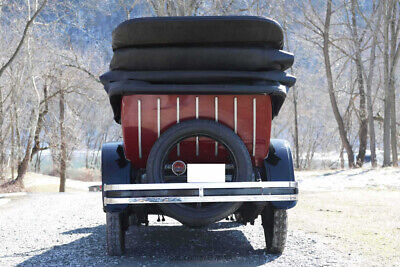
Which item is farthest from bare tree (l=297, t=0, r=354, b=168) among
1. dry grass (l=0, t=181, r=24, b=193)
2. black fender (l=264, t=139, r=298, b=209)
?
black fender (l=264, t=139, r=298, b=209)

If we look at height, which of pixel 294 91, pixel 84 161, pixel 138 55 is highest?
pixel 294 91

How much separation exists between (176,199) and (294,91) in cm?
3433

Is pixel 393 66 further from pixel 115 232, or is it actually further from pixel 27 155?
pixel 115 232

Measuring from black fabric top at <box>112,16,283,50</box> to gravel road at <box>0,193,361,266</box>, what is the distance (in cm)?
203

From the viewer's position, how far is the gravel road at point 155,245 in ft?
13.9

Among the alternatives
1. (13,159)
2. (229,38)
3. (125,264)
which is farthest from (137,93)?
(13,159)

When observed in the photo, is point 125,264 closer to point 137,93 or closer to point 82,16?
point 137,93

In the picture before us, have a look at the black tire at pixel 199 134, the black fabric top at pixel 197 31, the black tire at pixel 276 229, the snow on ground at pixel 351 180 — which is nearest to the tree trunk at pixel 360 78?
the snow on ground at pixel 351 180

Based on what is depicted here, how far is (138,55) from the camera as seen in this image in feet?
13.6

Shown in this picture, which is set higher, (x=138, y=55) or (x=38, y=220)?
(x=138, y=55)

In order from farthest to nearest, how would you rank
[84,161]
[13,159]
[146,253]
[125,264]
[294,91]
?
[84,161] → [294,91] → [13,159] → [146,253] → [125,264]

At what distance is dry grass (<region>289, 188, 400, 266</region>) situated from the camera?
4.68 metres

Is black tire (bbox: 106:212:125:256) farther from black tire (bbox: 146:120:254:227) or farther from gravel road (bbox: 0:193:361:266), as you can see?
black tire (bbox: 146:120:254:227)

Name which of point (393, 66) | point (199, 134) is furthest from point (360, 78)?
point (199, 134)
